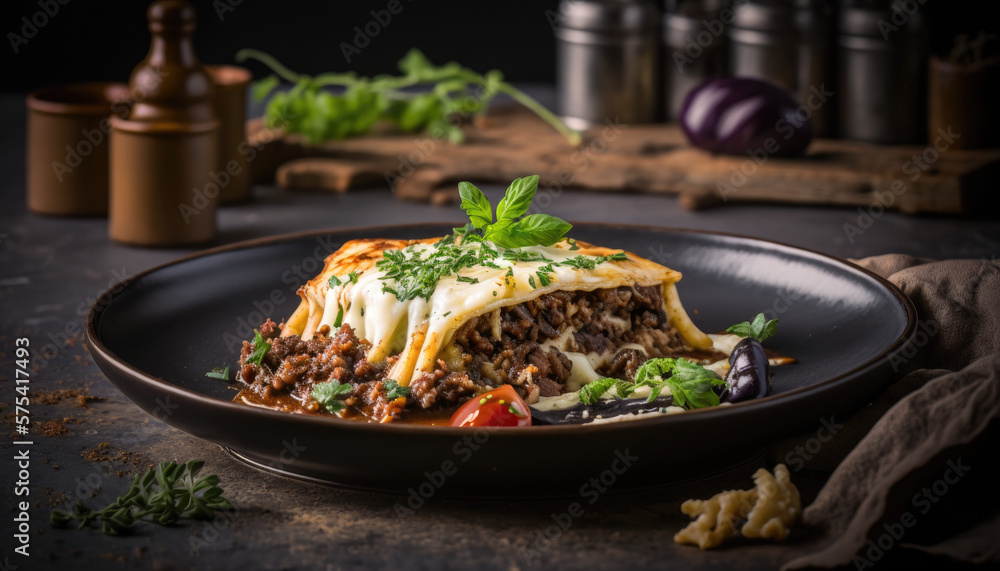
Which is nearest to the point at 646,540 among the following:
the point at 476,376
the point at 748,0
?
the point at 476,376

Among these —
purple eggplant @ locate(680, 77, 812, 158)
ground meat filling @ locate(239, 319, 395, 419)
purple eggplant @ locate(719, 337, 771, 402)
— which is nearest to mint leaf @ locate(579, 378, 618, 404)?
purple eggplant @ locate(719, 337, 771, 402)

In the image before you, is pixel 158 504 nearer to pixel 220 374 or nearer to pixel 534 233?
pixel 220 374

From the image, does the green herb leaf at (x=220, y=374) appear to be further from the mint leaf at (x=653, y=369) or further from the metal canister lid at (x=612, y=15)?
the metal canister lid at (x=612, y=15)

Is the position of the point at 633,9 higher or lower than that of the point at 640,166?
higher

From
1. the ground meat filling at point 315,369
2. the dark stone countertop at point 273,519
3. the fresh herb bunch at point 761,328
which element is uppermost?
the fresh herb bunch at point 761,328

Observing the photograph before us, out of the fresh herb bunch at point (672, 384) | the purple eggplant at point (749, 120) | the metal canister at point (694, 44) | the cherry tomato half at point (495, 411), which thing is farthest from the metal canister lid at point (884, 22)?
the cherry tomato half at point (495, 411)

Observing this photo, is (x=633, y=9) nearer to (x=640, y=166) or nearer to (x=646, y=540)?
(x=640, y=166)
